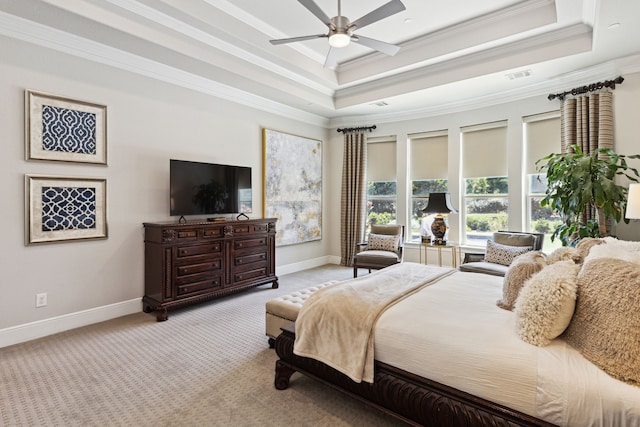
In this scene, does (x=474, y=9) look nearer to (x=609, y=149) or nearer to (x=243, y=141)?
(x=609, y=149)

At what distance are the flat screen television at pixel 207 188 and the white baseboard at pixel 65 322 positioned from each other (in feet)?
4.04

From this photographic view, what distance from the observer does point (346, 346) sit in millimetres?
1951

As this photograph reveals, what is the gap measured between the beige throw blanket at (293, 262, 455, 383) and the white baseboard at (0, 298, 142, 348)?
8.93ft

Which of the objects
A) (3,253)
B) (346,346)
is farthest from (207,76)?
(346,346)

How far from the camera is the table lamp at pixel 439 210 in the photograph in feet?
16.5

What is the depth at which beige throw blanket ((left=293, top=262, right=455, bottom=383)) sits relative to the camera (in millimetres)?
1879

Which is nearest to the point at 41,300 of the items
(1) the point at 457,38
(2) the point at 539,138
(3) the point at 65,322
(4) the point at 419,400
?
(3) the point at 65,322

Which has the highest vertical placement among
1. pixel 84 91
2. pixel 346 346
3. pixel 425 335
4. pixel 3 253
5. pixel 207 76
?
pixel 207 76

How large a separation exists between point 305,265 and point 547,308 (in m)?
5.07

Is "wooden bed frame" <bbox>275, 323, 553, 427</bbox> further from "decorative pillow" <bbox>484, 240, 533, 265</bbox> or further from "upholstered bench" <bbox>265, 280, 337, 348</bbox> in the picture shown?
"decorative pillow" <bbox>484, 240, 533, 265</bbox>

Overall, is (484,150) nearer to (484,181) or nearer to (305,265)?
(484,181)

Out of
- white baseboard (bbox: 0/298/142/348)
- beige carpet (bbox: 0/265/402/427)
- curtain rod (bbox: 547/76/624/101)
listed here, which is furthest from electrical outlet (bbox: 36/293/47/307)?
curtain rod (bbox: 547/76/624/101)

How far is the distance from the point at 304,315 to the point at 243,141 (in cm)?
369

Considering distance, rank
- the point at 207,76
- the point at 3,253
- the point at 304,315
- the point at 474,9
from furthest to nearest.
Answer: the point at 207,76 < the point at 474,9 < the point at 3,253 < the point at 304,315
